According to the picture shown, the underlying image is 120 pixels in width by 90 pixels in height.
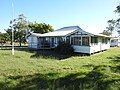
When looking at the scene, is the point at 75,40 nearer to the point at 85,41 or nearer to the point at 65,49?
the point at 85,41

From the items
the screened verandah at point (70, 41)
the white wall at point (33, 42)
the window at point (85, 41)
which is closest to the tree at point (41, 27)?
the white wall at point (33, 42)

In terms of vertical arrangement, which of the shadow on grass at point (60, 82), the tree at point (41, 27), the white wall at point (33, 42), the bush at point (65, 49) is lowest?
the shadow on grass at point (60, 82)

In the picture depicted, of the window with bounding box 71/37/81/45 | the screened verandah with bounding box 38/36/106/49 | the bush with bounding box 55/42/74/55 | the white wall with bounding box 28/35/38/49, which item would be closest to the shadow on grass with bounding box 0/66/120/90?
the bush with bounding box 55/42/74/55

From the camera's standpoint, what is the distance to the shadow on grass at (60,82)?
11.4 metres

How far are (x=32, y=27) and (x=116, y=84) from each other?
50120 mm

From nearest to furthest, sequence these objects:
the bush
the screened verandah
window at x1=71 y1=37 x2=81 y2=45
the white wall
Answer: the bush < the screened verandah < window at x1=71 y1=37 x2=81 y2=45 < the white wall

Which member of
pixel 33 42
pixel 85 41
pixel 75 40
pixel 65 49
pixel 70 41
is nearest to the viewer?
pixel 65 49

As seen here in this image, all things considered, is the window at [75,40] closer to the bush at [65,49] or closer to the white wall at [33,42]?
the bush at [65,49]

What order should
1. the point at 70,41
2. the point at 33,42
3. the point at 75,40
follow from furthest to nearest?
the point at 33,42
the point at 70,41
the point at 75,40

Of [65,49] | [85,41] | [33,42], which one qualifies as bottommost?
[65,49]

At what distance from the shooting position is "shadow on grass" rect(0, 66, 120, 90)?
450 inches

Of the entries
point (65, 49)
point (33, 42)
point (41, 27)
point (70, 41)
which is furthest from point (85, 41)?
point (41, 27)

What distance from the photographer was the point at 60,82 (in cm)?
1238

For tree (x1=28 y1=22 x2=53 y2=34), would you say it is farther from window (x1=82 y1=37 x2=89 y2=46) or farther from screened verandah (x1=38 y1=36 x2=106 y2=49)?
window (x1=82 y1=37 x2=89 y2=46)
